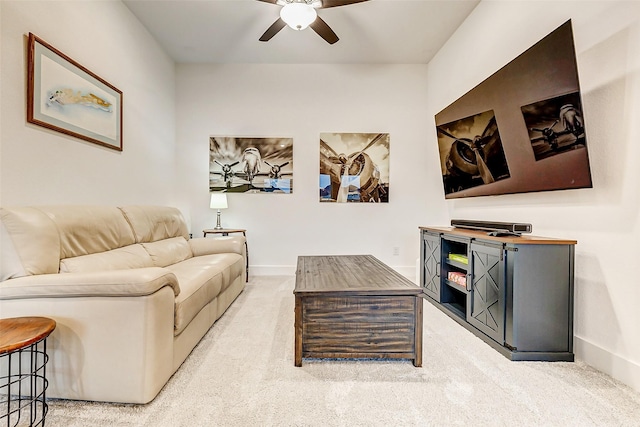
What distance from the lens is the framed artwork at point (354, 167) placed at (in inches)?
163

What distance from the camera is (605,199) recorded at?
1.73m

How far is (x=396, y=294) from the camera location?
70.2 inches

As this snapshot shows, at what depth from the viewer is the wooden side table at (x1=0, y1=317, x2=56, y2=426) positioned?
111cm

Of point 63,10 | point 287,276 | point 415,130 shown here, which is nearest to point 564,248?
point 415,130

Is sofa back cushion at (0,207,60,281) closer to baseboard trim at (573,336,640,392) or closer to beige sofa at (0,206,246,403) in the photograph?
beige sofa at (0,206,246,403)

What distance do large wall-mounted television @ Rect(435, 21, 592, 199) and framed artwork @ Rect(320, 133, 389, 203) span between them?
1.30 meters

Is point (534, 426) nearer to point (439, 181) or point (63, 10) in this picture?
point (439, 181)

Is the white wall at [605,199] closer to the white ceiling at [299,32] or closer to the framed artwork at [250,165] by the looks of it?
the white ceiling at [299,32]

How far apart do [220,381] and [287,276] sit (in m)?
2.49

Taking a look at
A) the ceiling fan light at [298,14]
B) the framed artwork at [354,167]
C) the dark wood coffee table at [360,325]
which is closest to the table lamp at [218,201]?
the framed artwork at [354,167]

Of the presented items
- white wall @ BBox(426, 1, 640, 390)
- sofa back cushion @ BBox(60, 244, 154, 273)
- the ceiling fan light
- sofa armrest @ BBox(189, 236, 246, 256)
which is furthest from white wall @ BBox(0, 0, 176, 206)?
white wall @ BBox(426, 1, 640, 390)

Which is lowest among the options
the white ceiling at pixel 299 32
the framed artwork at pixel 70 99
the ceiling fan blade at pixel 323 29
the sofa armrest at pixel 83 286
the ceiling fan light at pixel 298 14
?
the sofa armrest at pixel 83 286

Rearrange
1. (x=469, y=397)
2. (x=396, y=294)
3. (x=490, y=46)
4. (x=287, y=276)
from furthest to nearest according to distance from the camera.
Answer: (x=287, y=276)
(x=490, y=46)
(x=396, y=294)
(x=469, y=397)

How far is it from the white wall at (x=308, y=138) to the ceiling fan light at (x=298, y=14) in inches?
67.9
